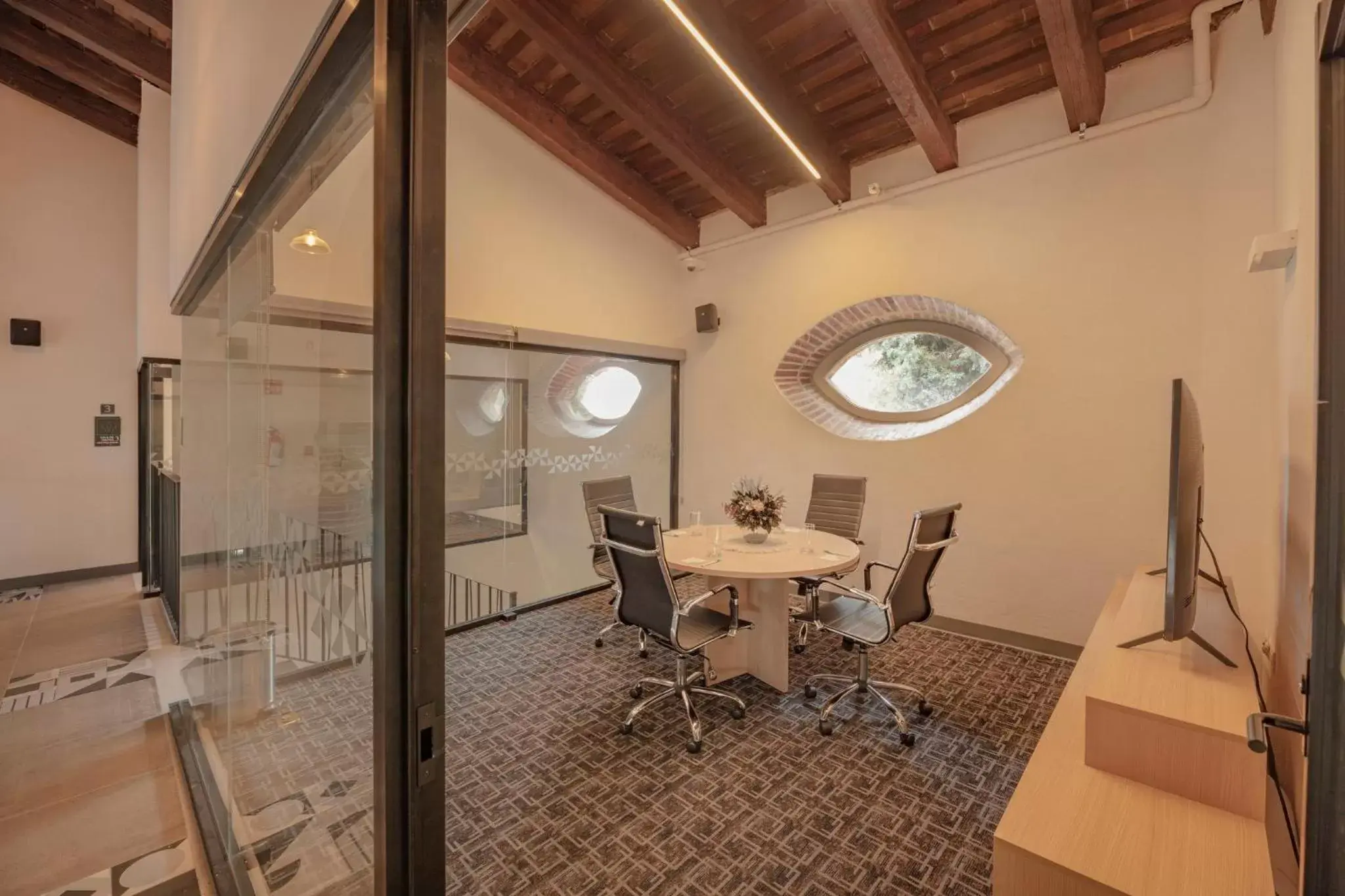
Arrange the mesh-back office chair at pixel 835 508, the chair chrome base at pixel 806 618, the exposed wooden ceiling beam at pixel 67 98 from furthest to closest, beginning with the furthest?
1. the exposed wooden ceiling beam at pixel 67 98
2. the mesh-back office chair at pixel 835 508
3. the chair chrome base at pixel 806 618

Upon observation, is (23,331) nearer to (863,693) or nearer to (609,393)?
(609,393)

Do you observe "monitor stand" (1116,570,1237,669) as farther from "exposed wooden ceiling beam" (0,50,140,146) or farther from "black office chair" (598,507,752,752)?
"exposed wooden ceiling beam" (0,50,140,146)

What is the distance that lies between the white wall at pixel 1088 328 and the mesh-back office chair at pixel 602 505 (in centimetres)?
167

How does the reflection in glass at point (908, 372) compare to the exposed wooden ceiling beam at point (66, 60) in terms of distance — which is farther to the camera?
the reflection in glass at point (908, 372)

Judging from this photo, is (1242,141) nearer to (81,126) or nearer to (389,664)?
(389,664)

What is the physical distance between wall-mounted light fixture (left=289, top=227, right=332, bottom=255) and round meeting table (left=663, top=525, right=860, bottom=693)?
1.94 meters

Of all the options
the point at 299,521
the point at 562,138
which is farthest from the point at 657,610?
the point at 562,138

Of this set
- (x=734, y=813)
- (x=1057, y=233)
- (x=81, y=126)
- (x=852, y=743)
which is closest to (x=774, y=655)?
(x=852, y=743)

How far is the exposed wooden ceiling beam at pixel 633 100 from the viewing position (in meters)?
3.13

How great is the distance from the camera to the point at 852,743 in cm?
247

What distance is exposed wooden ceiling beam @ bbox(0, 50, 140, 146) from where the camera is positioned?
450 centimetres

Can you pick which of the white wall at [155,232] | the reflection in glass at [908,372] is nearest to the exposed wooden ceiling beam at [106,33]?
the white wall at [155,232]

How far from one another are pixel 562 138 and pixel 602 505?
287 cm

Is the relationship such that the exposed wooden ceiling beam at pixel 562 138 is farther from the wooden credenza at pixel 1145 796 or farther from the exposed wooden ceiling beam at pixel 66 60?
the wooden credenza at pixel 1145 796
